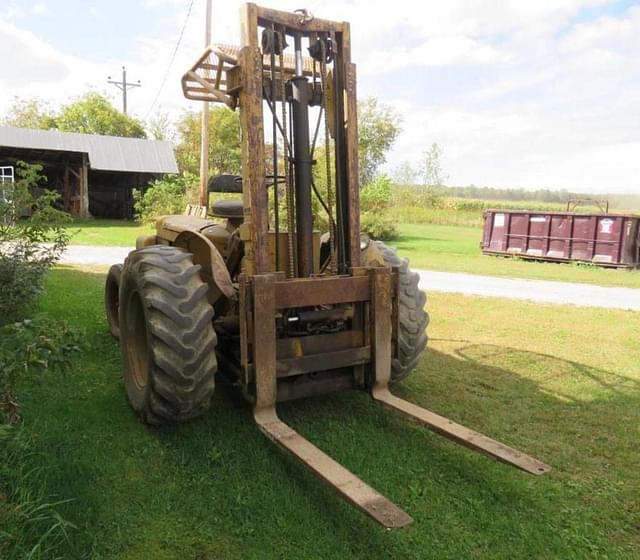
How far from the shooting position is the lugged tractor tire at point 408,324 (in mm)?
4371

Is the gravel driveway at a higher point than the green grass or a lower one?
lower

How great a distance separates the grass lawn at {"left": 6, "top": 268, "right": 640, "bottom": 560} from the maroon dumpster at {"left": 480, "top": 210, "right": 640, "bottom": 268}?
11678 millimetres

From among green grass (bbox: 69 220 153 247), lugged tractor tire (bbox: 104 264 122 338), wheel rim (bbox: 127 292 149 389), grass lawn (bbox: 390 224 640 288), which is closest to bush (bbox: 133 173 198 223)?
green grass (bbox: 69 220 153 247)

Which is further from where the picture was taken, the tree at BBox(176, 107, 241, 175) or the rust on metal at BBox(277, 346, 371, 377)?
the tree at BBox(176, 107, 241, 175)

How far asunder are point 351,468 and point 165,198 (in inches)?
961

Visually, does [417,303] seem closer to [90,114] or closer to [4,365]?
[4,365]

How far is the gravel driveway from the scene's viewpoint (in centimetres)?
1048

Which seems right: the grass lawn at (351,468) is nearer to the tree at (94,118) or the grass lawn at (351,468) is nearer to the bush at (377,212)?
the bush at (377,212)

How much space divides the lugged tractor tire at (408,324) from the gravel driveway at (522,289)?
6604 mm

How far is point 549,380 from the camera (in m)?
5.54

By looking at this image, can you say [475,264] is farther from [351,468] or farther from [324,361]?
[351,468]

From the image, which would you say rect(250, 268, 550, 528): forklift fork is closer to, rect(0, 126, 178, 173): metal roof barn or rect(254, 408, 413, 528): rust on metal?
rect(254, 408, 413, 528): rust on metal

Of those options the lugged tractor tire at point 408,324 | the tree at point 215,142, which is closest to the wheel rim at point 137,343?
the lugged tractor tire at point 408,324

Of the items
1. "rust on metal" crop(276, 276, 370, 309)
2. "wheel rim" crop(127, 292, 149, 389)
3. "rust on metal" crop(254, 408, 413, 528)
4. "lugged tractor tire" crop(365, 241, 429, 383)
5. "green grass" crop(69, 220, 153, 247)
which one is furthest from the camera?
"green grass" crop(69, 220, 153, 247)
